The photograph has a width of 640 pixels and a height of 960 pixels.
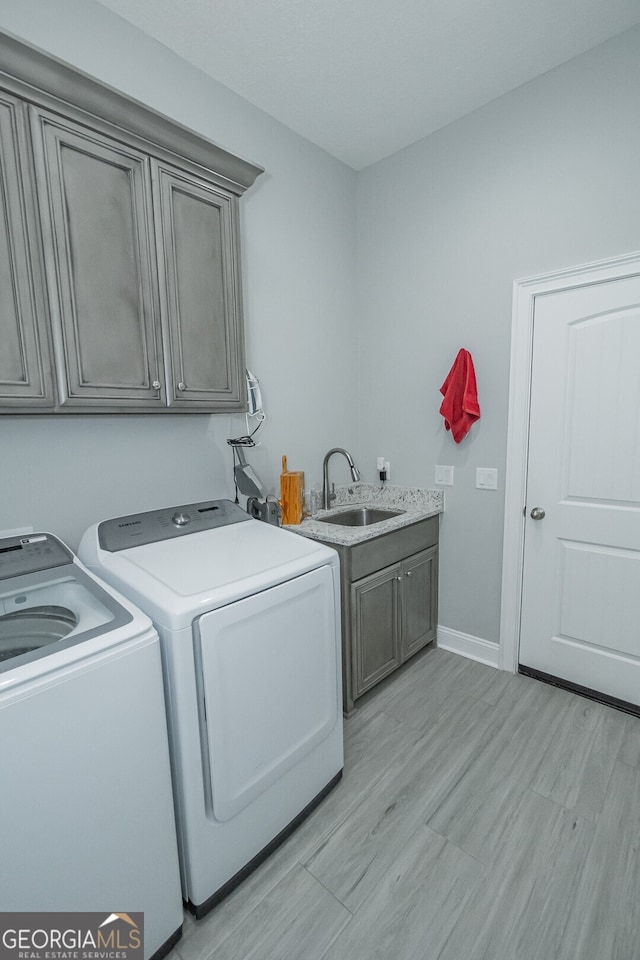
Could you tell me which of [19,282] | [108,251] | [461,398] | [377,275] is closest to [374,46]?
[377,275]

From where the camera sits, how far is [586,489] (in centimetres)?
213

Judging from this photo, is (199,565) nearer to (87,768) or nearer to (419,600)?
(87,768)

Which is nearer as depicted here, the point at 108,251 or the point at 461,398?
the point at 108,251

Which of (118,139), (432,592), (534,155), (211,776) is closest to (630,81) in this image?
(534,155)

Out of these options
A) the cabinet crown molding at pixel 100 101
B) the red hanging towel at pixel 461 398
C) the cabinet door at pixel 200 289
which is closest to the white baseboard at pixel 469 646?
the red hanging towel at pixel 461 398

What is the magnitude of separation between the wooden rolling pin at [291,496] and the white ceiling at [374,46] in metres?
1.83

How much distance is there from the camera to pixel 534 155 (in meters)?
2.11

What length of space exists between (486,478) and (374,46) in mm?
2021

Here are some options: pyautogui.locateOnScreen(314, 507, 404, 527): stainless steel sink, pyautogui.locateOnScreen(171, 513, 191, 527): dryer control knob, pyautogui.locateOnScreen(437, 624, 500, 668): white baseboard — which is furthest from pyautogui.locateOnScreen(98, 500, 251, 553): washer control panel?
pyautogui.locateOnScreen(437, 624, 500, 668): white baseboard

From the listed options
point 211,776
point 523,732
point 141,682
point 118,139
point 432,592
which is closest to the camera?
point 141,682

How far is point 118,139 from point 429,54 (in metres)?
1.42

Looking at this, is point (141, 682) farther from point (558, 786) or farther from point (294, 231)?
point (294, 231)

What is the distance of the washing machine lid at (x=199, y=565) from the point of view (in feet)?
4.03

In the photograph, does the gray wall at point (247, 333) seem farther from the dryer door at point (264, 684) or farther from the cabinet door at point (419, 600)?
the dryer door at point (264, 684)
